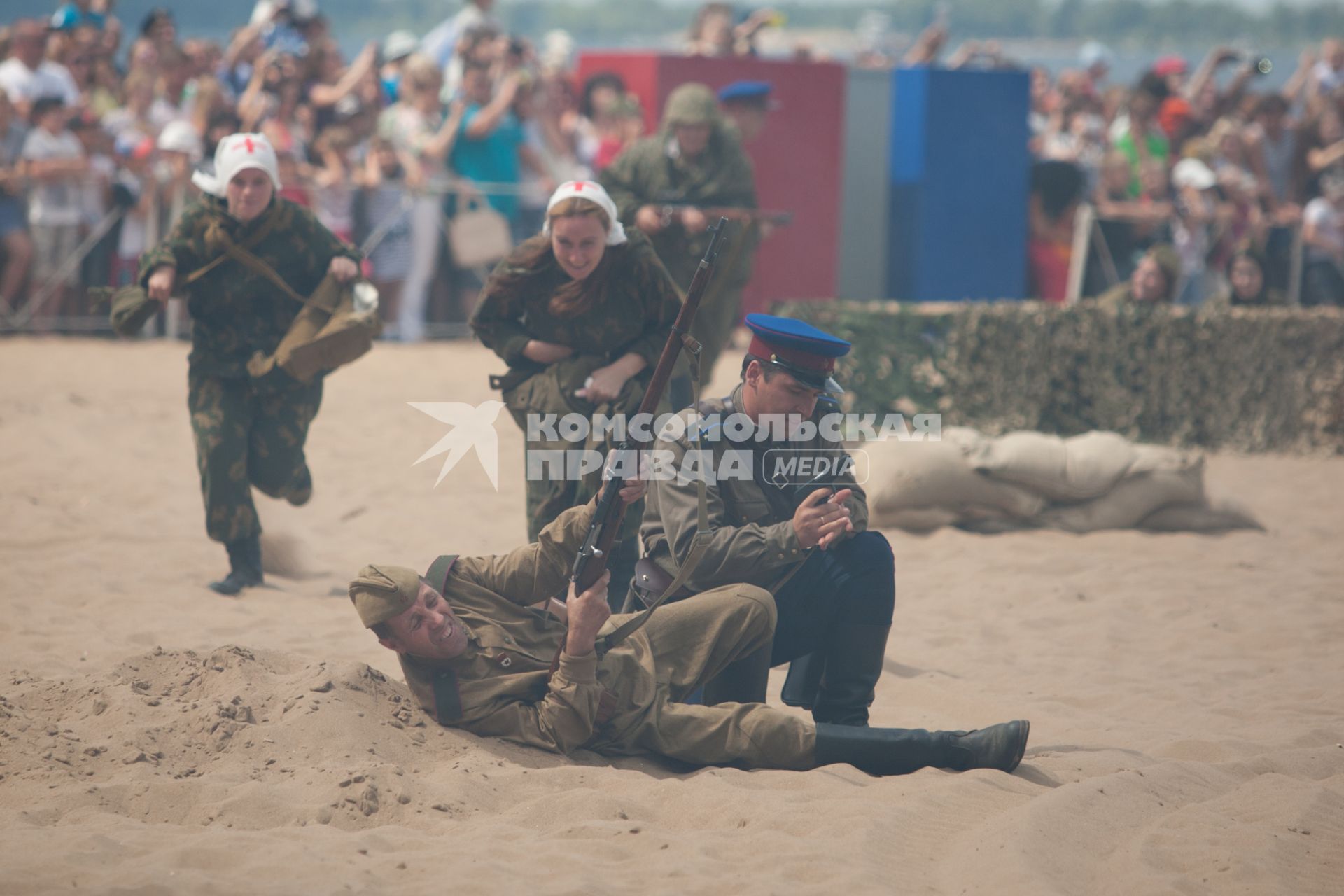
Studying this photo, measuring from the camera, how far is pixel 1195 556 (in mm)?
7895

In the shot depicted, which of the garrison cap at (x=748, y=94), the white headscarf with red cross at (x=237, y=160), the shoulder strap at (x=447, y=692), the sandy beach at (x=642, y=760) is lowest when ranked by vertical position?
the sandy beach at (x=642, y=760)

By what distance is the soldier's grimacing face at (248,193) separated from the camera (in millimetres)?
6441

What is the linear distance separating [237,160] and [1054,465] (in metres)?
4.31

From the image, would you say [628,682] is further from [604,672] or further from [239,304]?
[239,304]

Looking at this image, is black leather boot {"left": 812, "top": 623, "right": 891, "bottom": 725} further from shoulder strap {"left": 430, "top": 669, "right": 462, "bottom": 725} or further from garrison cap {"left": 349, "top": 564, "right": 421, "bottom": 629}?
garrison cap {"left": 349, "top": 564, "right": 421, "bottom": 629}

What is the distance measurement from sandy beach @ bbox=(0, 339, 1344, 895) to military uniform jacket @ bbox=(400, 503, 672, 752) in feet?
0.34

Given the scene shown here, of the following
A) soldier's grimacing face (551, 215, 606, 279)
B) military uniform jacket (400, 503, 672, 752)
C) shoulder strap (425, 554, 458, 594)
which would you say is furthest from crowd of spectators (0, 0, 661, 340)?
military uniform jacket (400, 503, 672, 752)

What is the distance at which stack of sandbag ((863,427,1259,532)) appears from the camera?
8102 millimetres

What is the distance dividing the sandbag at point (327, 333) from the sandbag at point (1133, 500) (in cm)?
375

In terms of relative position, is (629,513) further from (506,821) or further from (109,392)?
(109,392)

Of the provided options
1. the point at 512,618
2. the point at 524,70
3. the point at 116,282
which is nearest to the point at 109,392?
the point at 116,282

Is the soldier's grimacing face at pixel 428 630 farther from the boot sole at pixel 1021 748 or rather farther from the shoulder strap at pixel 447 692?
the boot sole at pixel 1021 748

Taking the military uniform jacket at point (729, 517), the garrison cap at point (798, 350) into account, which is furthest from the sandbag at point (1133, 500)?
the garrison cap at point (798, 350)

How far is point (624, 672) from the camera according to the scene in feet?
15.2
